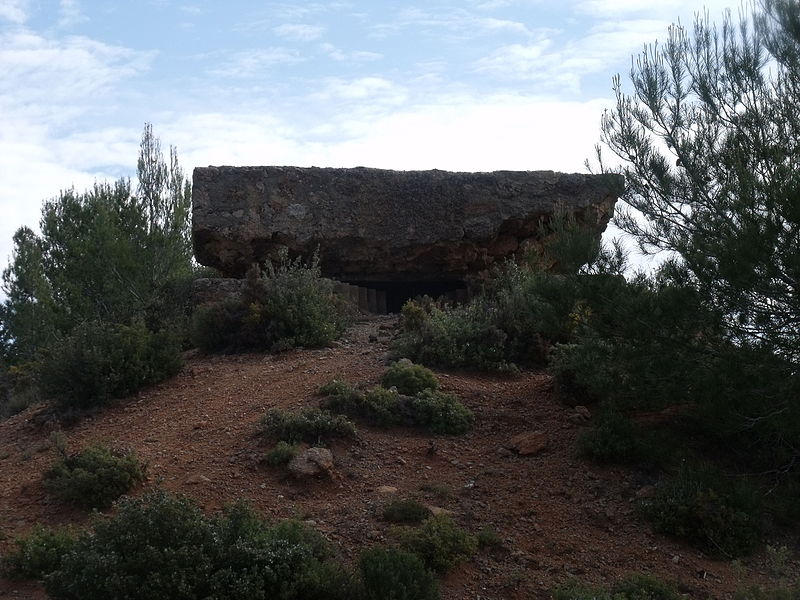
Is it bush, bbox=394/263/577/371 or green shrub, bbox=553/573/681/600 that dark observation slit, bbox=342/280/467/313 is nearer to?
bush, bbox=394/263/577/371

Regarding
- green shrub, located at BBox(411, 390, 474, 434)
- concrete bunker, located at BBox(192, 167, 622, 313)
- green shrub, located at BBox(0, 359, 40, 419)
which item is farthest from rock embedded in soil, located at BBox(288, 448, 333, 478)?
concrete bunker, located at BBox(192, 167, 622, 313)

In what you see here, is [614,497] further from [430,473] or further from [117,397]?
[117,397]

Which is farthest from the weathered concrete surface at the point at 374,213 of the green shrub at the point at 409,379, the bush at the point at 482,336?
the green shrub at the point at 409,379

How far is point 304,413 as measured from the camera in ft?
25.2

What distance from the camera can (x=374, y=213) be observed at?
1227cm

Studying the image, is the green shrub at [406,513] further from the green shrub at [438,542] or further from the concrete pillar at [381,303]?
the concrete pillar at [381,303]

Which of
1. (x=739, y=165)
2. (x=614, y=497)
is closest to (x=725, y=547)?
(x=614, y=497)

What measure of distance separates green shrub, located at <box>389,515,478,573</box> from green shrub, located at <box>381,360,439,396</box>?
7.98 feet

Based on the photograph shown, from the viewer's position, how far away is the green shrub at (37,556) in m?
5.75

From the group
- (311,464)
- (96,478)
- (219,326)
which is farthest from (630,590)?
(219,326)

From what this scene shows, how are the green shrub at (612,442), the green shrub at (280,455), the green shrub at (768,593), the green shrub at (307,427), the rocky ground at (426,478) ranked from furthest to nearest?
1. the green shrub at (307,427)
2. the green shrub at (612,442)
3. the green shrub at (280,455)
4. the rocky ground at (426,478)
5. the green shrub at (768,593)

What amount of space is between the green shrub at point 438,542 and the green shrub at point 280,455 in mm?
1287

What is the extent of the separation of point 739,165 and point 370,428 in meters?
3.62

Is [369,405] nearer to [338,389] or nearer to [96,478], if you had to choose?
[338,389]
